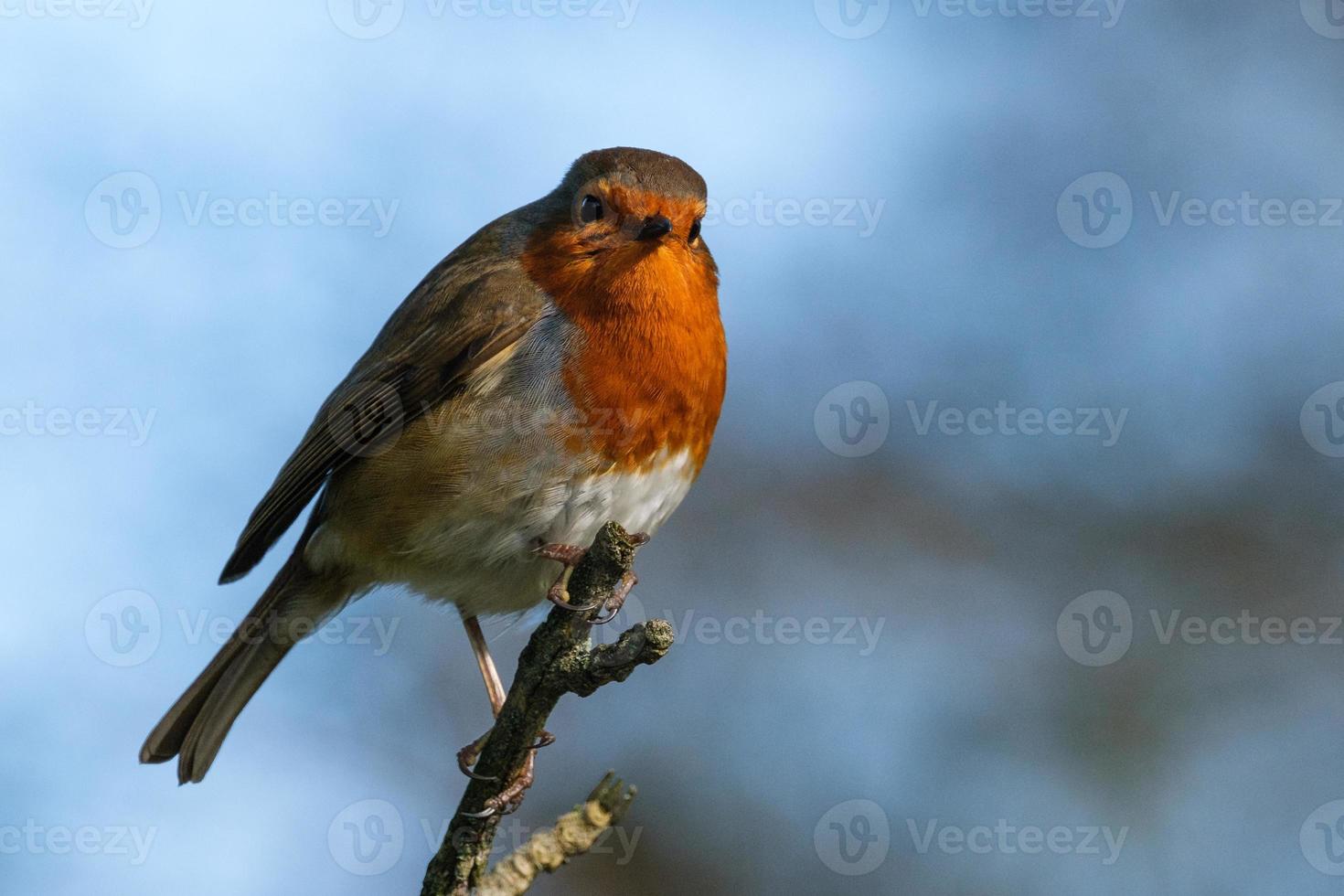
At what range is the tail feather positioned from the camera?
17.3 feet

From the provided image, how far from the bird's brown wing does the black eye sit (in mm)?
288

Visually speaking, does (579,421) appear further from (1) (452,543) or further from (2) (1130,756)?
(2) (1130,756)

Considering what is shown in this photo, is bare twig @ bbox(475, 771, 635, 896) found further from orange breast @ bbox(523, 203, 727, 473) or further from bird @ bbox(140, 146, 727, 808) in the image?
orange breast @ bbox(523, 203, 727, 473)

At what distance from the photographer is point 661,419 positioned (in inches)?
188

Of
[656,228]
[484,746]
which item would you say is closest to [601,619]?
[484,746]

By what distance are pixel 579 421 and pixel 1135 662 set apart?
351 cm

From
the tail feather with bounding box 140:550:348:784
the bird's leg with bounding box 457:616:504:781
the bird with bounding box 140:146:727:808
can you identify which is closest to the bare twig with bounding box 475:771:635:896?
the bird with bounding box 140:146:727:808

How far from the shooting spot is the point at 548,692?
3705 millimetres

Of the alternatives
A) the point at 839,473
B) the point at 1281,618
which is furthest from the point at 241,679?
the point at 1281,618

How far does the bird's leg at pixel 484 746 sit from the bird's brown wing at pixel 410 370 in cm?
78

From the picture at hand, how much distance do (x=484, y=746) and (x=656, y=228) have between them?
1.75 metres

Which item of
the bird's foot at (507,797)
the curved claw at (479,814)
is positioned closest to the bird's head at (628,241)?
the bird's foot at (507,797)

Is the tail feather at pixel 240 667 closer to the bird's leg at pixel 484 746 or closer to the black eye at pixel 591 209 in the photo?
the bird's leg at pixel 484 746

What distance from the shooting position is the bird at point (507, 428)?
4.70 m
